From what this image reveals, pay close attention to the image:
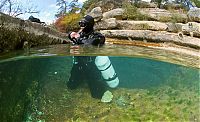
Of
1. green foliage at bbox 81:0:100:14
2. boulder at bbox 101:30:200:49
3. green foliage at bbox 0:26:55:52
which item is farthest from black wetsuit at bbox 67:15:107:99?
green foliage at bbox 81:0:100:14

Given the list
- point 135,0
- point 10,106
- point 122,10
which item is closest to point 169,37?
point 122,10

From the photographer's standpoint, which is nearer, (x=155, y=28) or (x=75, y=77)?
(x=75, y=77)

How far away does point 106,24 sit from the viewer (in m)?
17.3

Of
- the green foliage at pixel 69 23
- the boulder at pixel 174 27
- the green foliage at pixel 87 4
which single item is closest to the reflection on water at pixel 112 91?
the boulder at pixel 174 27

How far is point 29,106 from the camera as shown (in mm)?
6492

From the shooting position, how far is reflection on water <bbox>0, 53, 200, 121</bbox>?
6.06m

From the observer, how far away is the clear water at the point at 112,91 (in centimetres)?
607

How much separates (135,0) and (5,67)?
14.3 m

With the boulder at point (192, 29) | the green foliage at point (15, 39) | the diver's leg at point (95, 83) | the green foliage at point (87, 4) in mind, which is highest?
the green foliage at point (87, 4)

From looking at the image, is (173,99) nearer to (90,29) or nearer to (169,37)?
(90,29)

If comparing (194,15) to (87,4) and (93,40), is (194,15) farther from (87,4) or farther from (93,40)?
(93,40)

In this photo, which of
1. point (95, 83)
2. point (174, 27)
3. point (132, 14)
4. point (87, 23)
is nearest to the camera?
point (95, 83)

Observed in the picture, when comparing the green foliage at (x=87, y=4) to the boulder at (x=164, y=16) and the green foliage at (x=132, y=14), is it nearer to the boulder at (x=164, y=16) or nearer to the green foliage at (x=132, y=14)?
the green foliage at (x=132, y=14)

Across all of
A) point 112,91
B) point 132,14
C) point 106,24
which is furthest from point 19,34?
point 132,14
